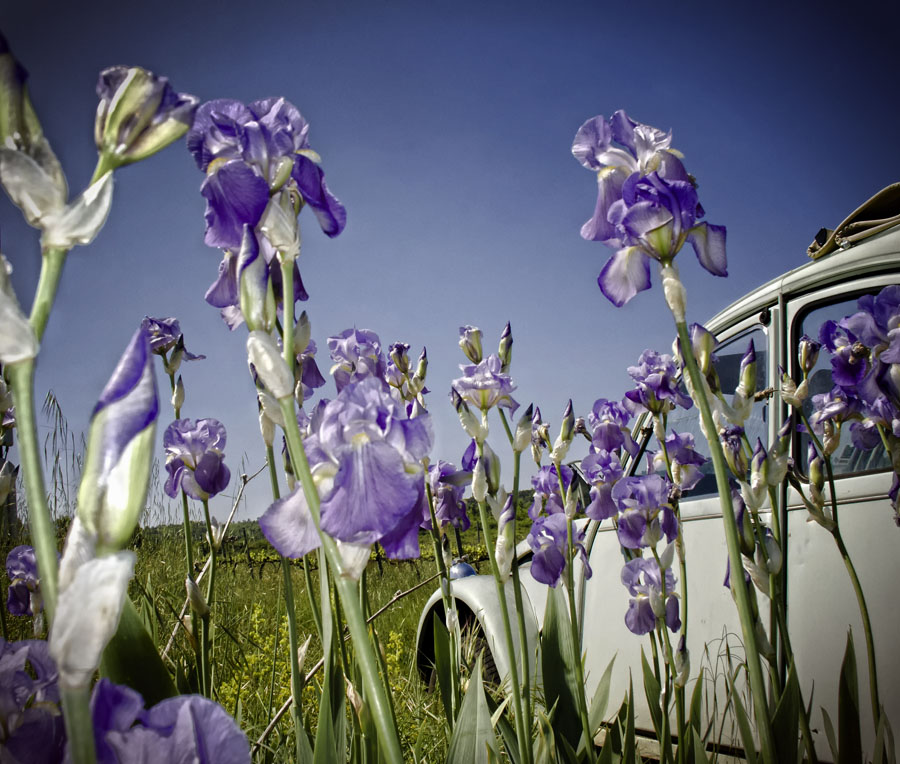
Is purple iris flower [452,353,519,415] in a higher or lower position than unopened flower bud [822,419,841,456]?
higher

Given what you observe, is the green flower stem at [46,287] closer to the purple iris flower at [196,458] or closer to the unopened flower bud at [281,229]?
the unopened flower bud at [281,229]

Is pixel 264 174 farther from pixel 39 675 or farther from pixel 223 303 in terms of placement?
pixel 39 675

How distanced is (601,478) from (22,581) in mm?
1700

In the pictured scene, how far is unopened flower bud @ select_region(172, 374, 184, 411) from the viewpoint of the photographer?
1.61 m

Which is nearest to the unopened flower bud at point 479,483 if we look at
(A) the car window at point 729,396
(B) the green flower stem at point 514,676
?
(B) the green flower stem at point 514,676

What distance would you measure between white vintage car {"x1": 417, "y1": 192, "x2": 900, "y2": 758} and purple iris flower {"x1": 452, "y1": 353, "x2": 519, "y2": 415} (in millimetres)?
662

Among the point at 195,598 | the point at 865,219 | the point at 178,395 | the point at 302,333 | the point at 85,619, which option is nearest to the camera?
Result: the point at 85,619

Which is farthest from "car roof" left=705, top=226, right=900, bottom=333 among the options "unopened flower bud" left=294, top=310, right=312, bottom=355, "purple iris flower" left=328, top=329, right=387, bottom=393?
"unopened flower bud" left=294, top=310, right=312, bottom=355

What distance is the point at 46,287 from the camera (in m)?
0.40

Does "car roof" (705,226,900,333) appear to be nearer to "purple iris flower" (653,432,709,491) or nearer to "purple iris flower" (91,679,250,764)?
"purple iris flower" (653,432,709,491)

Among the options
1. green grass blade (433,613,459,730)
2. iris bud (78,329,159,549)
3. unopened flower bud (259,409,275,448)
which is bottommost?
green grass blade (433,613,459,730)

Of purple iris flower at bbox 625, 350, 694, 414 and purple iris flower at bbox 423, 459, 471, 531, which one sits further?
purple iris flower at bbox 423, 459, 471, 531

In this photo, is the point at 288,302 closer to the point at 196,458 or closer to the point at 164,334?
the point at 196,458

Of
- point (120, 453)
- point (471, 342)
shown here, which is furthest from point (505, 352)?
point (120, 453)
